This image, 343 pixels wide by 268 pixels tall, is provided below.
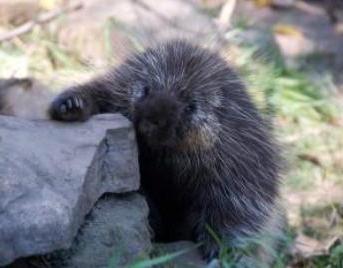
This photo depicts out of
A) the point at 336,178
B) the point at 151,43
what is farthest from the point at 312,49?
the point at 151,43

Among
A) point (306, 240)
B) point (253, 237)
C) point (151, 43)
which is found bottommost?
point (306, 240)

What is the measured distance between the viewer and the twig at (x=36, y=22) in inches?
303

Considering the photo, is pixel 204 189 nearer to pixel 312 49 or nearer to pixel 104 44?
pixel 104 44

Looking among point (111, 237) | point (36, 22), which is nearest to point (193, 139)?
point (111, 237)

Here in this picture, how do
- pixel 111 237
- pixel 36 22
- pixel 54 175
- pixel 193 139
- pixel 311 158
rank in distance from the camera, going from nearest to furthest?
pixel 54 175 < pixel 111 237 < pixel 193 139 < pixel 311 158 < pixel 36 22

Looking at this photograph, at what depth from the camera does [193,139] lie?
12.6ft

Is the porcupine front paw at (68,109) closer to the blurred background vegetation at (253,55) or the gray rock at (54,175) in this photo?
the gray rock at (54,175)

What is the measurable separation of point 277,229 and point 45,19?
419 centimetres

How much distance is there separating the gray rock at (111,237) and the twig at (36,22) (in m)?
4.15

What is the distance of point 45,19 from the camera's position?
7.93 meters

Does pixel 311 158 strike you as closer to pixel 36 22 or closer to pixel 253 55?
pixel 253 55

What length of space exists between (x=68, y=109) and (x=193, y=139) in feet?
1.99

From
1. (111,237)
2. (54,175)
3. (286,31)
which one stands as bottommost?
(111,237)

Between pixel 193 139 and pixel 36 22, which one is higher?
pixel 36 22
